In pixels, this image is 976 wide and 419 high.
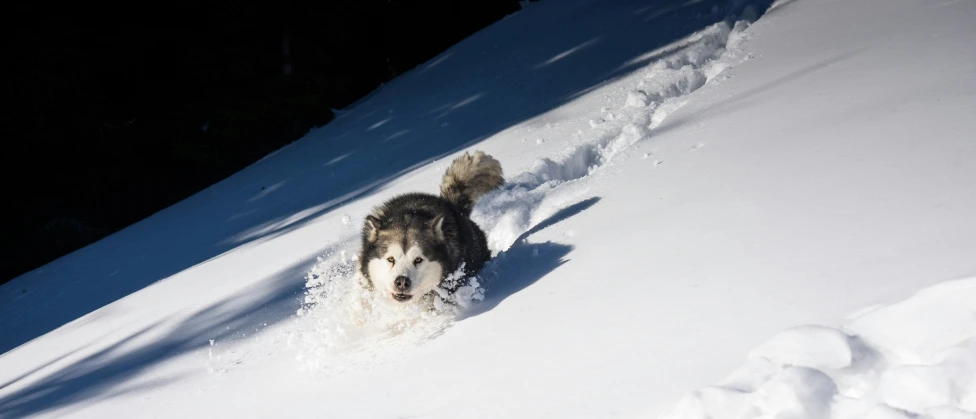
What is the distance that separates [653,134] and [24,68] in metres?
13.7

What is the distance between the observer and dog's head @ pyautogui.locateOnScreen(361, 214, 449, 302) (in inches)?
181

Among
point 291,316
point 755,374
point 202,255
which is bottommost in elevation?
point 755,374

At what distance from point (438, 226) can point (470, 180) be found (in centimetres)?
112

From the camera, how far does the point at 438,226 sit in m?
4.98

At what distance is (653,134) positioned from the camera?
6934mm

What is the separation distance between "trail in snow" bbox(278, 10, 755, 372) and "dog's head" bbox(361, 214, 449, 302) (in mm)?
179

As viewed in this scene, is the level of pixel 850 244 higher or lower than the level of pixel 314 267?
lower

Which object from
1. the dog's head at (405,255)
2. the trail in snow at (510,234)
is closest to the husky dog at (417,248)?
the dog's head at (405,255)

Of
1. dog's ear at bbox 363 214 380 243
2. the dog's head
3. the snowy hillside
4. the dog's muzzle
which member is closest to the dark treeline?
the snowy hillside

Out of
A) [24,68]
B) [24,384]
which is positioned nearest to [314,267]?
[24,384]

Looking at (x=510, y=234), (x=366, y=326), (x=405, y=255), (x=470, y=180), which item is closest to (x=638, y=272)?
(x=405, y=255)

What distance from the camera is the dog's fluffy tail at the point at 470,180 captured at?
19.7 ft

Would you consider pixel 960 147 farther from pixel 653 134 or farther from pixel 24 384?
pixel 24 384

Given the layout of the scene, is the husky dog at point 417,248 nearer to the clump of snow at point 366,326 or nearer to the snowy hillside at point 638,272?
the clump of snow at point 366,326
